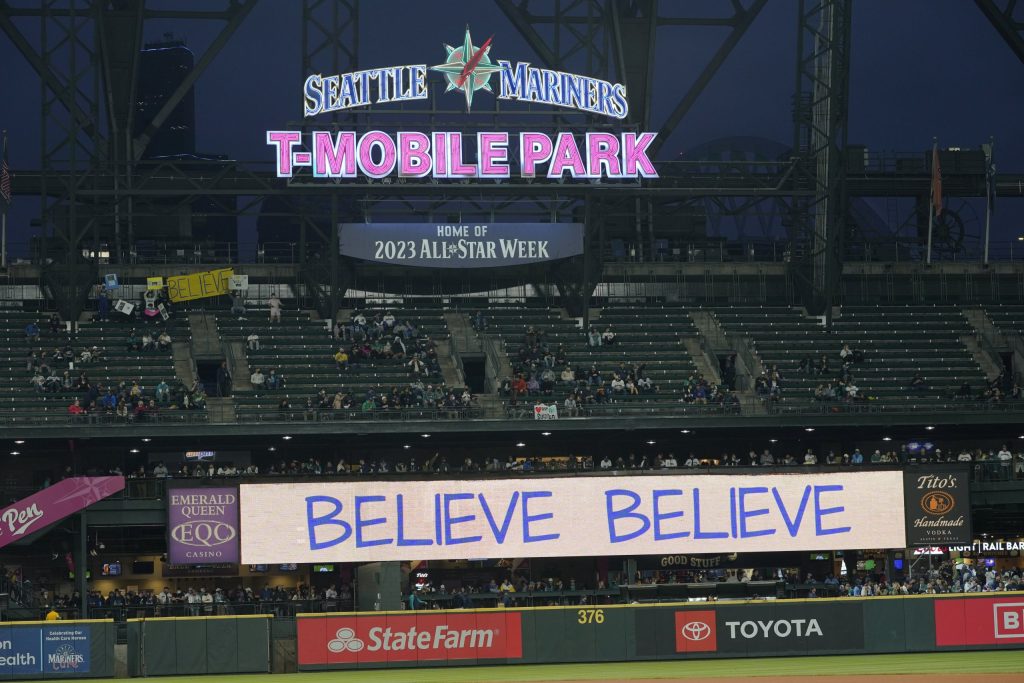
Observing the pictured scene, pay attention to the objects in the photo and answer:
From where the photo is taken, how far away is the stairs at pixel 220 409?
49.2 metres

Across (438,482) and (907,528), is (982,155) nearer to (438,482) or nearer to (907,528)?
(907,528)

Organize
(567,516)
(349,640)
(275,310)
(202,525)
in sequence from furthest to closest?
(275,310) → (567,516) → (202,525) → (349,640)

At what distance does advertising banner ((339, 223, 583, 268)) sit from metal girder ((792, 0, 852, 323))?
9.39 meters

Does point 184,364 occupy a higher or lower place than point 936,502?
higher

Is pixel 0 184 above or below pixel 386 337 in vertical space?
above

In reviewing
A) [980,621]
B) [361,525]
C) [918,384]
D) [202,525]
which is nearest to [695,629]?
[980,621]

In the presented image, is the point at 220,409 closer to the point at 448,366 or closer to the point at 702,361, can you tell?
the point at 448,366

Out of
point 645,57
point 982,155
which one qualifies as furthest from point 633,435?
point 982,155

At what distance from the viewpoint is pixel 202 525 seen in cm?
4578

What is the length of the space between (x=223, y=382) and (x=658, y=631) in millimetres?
21820

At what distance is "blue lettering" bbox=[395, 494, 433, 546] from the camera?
4572cm

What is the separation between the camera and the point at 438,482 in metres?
45.9

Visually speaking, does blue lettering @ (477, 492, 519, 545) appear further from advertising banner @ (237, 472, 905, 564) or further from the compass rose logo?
the compass rose logo

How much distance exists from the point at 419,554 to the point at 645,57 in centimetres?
2609
